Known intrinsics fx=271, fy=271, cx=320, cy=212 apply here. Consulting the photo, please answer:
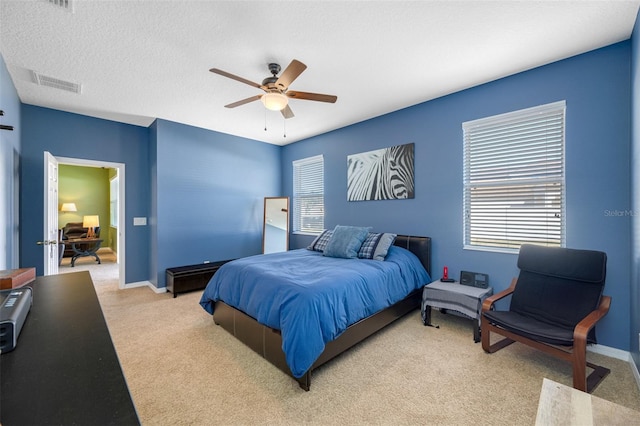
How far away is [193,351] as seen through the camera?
8.35 ft

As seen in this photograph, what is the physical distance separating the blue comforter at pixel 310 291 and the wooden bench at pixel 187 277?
126cm

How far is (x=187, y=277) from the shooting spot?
13.8 ft

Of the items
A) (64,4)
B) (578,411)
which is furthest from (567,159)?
(64,4)

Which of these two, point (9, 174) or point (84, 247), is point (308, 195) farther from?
point (84, 247)

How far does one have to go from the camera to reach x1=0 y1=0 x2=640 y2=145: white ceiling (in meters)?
2.02

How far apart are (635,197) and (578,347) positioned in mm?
1305

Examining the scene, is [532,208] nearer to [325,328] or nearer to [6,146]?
[325,328]

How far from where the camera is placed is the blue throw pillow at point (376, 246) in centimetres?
338

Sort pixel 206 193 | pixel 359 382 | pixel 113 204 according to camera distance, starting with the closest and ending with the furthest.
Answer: pixel 359 382, pixel 206 193, pixel 113 204

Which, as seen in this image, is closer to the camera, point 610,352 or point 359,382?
point 359,382

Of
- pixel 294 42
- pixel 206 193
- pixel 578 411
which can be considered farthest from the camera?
pixel 206 193

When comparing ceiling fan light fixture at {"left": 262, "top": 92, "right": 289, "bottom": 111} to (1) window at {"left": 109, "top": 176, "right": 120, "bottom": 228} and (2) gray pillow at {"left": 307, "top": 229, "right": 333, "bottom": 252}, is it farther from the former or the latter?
(1) window at {"left": 109, "top": 176, "right": 120, "bottom": 228}

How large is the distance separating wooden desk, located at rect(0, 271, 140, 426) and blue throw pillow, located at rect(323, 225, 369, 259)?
8.68 feet

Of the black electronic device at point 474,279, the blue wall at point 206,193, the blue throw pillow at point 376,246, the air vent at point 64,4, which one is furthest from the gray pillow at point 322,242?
the air vent at point 64,4
